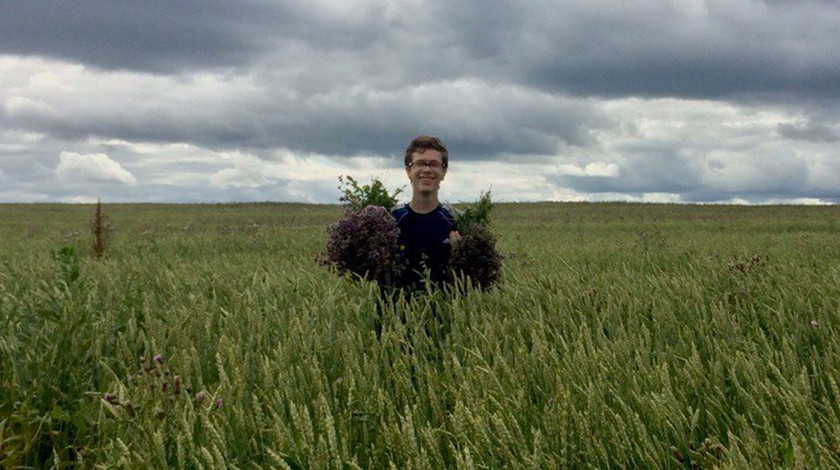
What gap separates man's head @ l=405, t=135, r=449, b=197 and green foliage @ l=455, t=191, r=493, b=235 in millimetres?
271

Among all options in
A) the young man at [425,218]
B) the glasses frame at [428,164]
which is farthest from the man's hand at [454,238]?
the glasses frame at [428,164]

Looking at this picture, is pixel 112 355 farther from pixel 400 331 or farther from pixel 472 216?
pixel 472 216

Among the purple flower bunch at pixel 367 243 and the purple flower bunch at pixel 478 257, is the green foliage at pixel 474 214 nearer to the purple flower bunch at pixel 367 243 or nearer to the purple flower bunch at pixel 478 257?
the purple flower bunch at pixel 478 257

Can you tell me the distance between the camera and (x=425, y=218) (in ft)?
15.8

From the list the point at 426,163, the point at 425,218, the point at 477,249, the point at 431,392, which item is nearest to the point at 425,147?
the point at 426,163

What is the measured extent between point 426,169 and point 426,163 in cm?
4

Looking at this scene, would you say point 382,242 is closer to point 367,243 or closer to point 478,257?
point 367,243

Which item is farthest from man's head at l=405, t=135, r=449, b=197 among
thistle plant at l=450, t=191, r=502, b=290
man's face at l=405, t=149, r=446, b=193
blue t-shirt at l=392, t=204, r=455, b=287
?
thistle plant at l=450, t=191, r=502, b=290

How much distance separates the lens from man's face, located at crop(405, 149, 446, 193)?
15.4 ft

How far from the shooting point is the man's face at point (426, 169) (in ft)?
15.4

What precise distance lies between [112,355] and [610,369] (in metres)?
2.66

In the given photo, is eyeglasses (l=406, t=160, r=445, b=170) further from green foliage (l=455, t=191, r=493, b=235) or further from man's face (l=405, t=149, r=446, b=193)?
green foliage (l=455, t=191, r=493, b=235)

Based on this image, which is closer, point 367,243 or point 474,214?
point 367,243

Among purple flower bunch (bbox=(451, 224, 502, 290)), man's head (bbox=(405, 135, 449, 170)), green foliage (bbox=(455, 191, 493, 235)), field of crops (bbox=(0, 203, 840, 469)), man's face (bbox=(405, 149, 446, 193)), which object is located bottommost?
field of crops (bbox=(0, 203, 840, 469))
